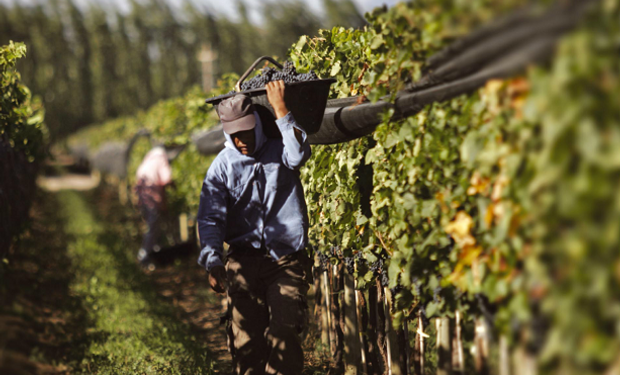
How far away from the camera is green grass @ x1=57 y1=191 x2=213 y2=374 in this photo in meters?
4.97

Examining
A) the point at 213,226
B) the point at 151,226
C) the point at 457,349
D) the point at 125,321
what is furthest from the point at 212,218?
the point at 151,226

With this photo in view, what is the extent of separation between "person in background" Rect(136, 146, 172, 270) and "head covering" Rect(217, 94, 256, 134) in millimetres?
6254

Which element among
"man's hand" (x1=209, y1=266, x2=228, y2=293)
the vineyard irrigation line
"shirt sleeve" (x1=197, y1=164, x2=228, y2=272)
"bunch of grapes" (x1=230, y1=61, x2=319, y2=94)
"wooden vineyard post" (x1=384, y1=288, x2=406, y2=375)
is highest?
"bunch of grapes" (x1=230, y1=61, x2=319, y2=94)

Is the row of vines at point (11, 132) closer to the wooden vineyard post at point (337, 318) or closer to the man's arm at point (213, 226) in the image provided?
the man's arm at point (213, 226)

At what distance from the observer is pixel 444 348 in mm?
2926

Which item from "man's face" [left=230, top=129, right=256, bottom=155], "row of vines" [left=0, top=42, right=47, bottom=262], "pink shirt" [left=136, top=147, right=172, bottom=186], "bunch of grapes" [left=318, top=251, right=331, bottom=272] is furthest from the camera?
"pink shirt" [left=136, top=147, right=172, bottom=186]

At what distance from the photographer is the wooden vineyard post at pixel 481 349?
2.47 m

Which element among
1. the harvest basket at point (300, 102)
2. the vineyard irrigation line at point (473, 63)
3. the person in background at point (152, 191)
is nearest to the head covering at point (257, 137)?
the harvest basket at point (300, 102)

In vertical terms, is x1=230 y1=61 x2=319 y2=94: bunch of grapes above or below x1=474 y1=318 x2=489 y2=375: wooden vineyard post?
above

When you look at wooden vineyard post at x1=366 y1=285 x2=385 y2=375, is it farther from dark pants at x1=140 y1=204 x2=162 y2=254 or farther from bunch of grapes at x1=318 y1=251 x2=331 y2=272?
dark pants at x1=140 y1=204 x2=162 y2=254

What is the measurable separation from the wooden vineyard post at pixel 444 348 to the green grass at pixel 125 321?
2.43 metres

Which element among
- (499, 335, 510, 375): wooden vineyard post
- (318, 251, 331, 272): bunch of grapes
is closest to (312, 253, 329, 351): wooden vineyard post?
(318, 251, 331, 272): bunch of grapes

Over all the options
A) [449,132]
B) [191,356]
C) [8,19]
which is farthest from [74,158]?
[449,132]

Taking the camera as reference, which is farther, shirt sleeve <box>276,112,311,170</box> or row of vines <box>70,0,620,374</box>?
shirt sleeve <box>276,112,311,170</box>
